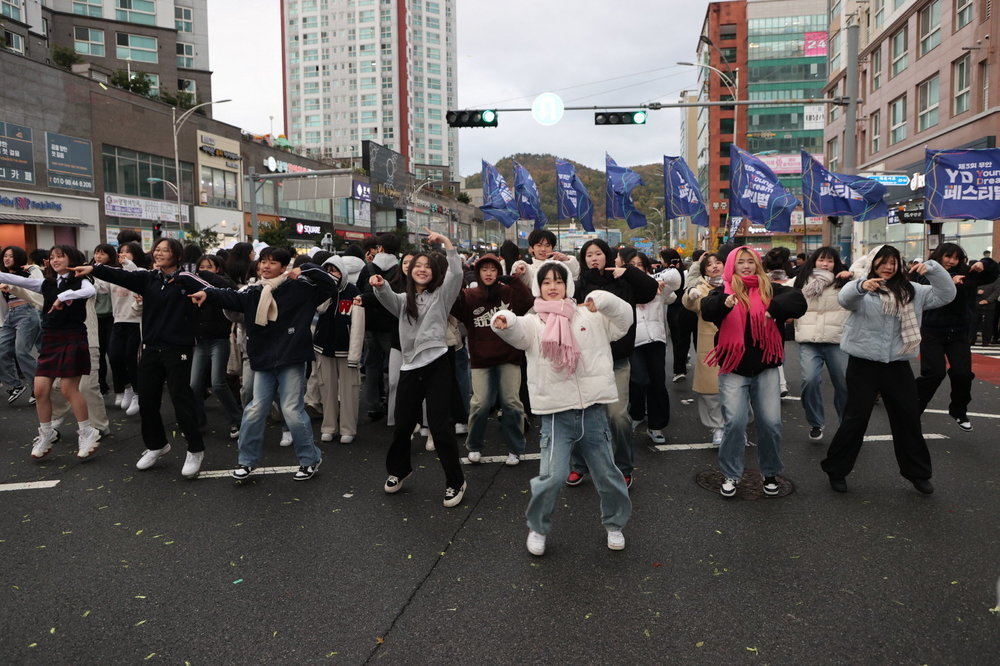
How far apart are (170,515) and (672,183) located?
603 inches

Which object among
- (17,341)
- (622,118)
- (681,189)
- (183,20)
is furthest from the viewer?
(183,20)

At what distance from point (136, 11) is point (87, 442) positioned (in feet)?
196

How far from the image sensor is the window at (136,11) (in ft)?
173

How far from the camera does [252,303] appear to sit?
18.4ft

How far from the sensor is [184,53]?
5844cm

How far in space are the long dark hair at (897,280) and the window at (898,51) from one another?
92.4 ft

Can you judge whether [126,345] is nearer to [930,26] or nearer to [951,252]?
[951,252]

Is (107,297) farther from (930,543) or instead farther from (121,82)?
(121,82)

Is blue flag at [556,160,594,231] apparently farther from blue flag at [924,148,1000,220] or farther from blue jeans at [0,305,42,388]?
blue jeans at [0,305,42,388]

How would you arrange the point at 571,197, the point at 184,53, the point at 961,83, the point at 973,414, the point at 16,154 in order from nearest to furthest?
the point at 973,414, the point at 571,197, the point at 961,83, the point at 16,154, the point at 184,53

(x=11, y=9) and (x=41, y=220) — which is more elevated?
(x=11, y=9)

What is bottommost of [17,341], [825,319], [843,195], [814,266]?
[17,341]

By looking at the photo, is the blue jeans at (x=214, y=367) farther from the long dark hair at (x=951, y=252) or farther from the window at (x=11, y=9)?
the window at (x=11, y=9)

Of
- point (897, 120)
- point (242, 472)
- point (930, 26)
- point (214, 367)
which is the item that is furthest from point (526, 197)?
point (897, 120)
